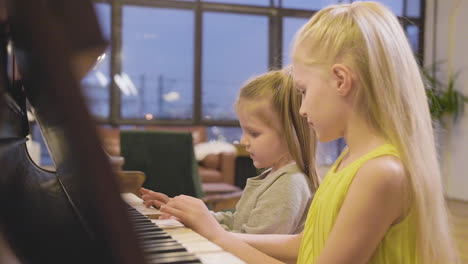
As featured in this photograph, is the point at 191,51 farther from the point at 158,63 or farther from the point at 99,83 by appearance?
the point at 99,83

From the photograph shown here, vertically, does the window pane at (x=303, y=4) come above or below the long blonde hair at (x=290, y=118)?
above

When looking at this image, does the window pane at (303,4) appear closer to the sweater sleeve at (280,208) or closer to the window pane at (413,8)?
the window pane at (413,8)

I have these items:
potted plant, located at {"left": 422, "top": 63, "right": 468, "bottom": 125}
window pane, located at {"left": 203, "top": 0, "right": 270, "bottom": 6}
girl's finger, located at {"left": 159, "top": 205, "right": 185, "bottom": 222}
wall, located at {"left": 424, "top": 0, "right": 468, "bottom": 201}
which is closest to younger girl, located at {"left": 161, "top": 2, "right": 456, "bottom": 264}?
girl's finger, located at {"left": 159, "top": 205, "right": 185, "bottom": 222}

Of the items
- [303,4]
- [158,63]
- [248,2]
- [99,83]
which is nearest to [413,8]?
[303,4]

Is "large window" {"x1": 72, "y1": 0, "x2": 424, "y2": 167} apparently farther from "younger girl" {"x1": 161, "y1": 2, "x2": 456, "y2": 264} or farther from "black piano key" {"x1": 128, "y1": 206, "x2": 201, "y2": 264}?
"black piano key" {"x1": 128, "y1": 206, "x2": 201, "y2": 264}

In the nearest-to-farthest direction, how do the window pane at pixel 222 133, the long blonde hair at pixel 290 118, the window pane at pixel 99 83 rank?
1. the window pane at pixel 99 83
2. the long blonde hair at pixel 290 118
3. the window pane at pixel 222 133

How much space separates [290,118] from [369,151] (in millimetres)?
509

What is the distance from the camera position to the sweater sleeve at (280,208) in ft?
3.79

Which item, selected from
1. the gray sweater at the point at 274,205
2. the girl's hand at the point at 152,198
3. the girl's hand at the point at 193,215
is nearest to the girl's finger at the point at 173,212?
the girl's hand at the point at 193,215

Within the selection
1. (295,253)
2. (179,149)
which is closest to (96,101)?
(295,253)

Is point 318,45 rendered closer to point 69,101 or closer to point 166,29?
point 69,101

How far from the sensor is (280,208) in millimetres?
1169

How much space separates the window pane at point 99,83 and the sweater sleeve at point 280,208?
88cm

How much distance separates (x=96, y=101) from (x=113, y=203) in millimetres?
45
